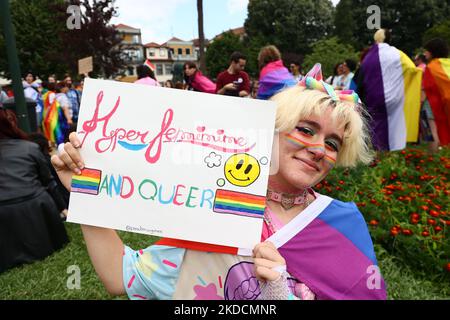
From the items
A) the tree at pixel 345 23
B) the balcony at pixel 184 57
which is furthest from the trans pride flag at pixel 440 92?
the balcony at pixel 184 57

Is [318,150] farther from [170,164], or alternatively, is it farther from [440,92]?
[440,92]

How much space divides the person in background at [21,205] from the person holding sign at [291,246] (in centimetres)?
262

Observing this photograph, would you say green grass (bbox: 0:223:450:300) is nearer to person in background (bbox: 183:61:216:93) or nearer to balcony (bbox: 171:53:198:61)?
person in background (bbox: 183:61:216:93)

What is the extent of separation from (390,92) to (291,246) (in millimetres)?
4812

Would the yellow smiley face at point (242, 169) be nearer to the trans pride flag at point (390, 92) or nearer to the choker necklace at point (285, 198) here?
the choker necklace at point (285, 198)

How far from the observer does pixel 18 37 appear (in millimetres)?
29688

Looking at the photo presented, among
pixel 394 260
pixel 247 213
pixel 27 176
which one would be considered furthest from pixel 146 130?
pixel 27 176

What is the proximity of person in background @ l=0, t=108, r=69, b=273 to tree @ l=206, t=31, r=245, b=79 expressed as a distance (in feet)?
Answer: 123

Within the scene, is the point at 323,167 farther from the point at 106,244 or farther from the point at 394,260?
the point at 394,260

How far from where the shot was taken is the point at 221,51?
132ft

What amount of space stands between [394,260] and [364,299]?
2.07 metres

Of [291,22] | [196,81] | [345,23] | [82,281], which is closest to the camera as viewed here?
[82,281]

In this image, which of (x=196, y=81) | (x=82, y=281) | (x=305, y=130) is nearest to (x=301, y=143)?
(x=305, y=130)

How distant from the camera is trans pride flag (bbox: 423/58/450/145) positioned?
5.53 metres
